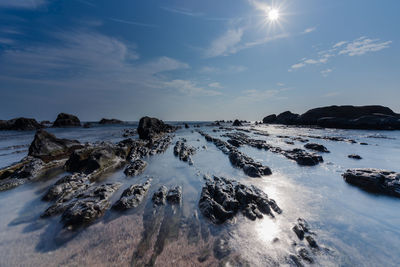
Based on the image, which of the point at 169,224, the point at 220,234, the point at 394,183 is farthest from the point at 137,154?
the point at 394,183

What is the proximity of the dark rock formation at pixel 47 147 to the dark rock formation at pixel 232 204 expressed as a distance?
55.5 ft

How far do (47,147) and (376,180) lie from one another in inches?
1121

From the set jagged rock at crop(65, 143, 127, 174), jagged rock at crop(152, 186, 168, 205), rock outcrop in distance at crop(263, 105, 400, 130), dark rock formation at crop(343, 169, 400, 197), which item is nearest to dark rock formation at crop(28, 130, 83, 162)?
jagged rock at crop(65, 143, 127, 174)

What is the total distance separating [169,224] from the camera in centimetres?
561

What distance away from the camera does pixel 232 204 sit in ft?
21.6

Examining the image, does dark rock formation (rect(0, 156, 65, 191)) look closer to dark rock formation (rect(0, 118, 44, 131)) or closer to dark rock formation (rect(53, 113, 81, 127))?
dark rock formation (rect(0, 118, 44, 131))

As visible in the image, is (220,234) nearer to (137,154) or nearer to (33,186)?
(33,186)

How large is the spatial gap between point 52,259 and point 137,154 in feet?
43.6

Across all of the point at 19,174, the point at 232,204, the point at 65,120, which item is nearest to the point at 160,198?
the point at 232,204

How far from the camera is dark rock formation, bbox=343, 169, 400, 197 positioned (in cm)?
824

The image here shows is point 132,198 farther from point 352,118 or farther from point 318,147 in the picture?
point 352,118

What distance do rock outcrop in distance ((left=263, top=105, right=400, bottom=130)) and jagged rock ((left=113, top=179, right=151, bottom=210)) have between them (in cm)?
8283

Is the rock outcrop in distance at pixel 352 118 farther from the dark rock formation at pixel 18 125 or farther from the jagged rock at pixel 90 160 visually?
the dark rock formation at pixel 18 125

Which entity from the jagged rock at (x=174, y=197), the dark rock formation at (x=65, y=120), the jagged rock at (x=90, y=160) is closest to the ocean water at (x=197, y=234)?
the jagged rock at (x=174, y=197)
